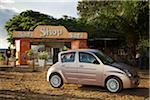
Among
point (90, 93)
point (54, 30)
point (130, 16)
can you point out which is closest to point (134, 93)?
point (90, 93)

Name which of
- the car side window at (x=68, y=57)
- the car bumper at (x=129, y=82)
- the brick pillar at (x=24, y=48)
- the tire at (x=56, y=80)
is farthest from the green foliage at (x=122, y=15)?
the car bumper at (x=129, y=82)

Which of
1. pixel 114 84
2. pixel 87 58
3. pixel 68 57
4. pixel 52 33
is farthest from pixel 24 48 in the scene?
pixel 114 84

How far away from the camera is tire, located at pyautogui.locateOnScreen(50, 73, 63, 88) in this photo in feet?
45.2

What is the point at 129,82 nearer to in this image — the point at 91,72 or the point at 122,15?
the point at 91,72

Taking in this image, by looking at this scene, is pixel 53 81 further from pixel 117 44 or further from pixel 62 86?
pixel 117 44

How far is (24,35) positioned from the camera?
33219 mm

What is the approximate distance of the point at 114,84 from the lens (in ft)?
42.3

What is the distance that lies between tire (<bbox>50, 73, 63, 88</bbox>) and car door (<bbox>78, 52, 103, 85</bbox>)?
84 centimetres

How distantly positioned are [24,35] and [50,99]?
2282cm

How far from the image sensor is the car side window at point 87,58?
1323cm

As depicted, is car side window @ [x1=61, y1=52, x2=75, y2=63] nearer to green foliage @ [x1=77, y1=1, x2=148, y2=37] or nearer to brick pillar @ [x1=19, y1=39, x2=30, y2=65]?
green foliage @ [x1=77, y1=1, x2=148, y2=37]

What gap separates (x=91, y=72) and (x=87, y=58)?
0.57 meters

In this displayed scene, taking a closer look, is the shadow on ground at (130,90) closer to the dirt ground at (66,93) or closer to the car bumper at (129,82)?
the dirt ground at (66,93)

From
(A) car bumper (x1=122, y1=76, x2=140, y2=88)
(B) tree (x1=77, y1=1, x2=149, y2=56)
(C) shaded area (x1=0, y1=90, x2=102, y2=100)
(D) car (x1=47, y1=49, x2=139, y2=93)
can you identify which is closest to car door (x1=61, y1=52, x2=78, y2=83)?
(D) car (x1=47, y1=49, x2=139, y2=93)
